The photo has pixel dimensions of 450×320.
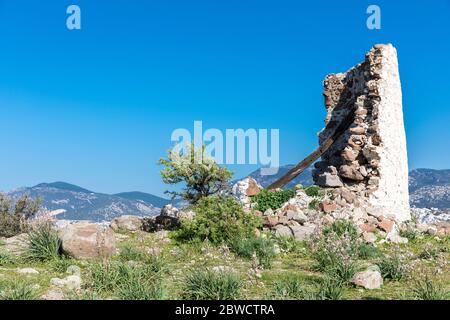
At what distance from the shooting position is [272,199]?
1950 centimetres

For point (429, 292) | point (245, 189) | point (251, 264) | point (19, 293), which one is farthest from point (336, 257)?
point (245, 189)

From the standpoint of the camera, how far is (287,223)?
17.2 meters

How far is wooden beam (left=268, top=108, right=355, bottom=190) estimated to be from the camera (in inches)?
853

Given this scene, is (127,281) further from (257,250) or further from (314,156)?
(314,156)

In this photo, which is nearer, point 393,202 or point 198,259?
point 198,259

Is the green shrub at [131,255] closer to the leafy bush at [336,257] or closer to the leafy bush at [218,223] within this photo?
the leafy bush at [218,223]

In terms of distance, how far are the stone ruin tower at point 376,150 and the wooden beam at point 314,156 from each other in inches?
10.6

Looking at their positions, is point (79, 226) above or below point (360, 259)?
above

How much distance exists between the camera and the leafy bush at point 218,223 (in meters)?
15.1

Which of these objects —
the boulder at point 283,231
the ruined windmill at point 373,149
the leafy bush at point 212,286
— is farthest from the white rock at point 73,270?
the ruined windmill at point 373,149

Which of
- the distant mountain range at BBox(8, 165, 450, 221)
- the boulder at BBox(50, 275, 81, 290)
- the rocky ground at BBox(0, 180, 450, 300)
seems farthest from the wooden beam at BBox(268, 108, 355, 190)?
the distant mountain range at BBox(8, 165, 450, 221)

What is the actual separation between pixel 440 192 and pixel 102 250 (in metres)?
96.1
